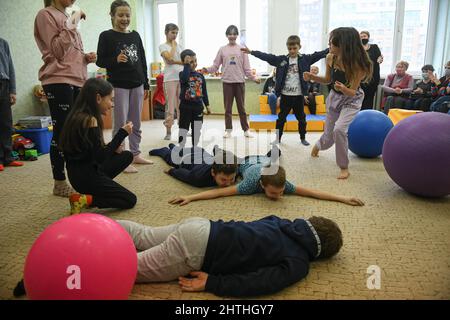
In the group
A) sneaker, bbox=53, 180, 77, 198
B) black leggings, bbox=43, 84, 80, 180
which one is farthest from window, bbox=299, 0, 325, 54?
sneaker, bbox=53, 180, 77, 198

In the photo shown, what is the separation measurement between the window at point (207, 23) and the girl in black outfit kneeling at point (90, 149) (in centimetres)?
617

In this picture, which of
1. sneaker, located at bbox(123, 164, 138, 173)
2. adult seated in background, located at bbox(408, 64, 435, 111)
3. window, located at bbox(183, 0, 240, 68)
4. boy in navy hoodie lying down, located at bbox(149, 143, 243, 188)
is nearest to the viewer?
boy in navy hoodie lying down, located at bbox(149, 143, 243, 188)

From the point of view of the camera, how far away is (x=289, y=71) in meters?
4.44

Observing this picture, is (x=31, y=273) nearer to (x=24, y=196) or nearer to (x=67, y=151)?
(x=67, y=151)

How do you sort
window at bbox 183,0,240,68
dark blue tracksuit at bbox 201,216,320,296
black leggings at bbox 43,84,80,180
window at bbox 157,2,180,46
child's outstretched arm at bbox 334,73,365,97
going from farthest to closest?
1. window at bbox 157,2,180,46
2. window at bbox 183,0,240,68
3. child's outstretched arm at bbox 334,73,365,97
4. black leggings at bbox 43,84,80,180
5. dark blue tracksuit at bbox 201,216,320,296

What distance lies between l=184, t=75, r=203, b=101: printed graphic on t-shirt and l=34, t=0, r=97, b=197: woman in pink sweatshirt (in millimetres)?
1473

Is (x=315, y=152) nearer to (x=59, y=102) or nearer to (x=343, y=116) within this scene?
(x=343, y=116)

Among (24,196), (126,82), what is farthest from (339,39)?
(24,196)

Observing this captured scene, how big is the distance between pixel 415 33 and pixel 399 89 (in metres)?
1.94

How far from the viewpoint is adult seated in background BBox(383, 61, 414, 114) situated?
6.09 m

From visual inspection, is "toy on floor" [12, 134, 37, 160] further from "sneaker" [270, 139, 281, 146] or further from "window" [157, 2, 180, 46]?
"window" [157, 2, 180, 46]

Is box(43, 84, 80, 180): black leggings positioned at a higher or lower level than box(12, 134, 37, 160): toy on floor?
higher
